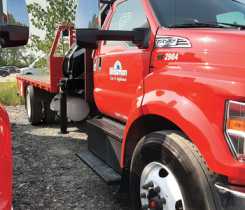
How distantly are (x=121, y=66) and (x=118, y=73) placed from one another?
0.10 metres

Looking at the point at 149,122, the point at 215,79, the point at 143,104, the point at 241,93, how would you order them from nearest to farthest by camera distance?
1. the point at 241,93
2. the point at 215,79
3. the point at 143,104
4. the point at 149,122

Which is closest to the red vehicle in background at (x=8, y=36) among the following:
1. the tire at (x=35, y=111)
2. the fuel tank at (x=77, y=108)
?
the fuel tank at (x=77, y=108)

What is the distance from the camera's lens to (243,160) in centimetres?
154

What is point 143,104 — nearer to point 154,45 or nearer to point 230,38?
point 154,45

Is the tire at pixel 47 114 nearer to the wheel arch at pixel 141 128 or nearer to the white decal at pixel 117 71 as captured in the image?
the white decal at pixel 117 71

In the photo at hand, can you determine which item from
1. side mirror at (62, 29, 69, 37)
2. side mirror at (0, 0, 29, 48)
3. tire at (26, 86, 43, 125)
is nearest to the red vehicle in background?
side mirror at (0, 0, 29, 48)

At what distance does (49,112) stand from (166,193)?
16.9ft

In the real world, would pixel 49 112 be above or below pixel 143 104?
below

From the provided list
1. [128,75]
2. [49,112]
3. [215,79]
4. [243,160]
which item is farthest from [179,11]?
[49,112]

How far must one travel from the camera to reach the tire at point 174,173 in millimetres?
1688

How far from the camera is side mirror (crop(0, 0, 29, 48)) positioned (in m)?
1.79

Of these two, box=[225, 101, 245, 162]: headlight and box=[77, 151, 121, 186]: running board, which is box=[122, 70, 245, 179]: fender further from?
box=[77, 151, 121, 186]: running board

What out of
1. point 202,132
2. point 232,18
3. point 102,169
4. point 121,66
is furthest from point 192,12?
point 102,169

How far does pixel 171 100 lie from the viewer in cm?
195
